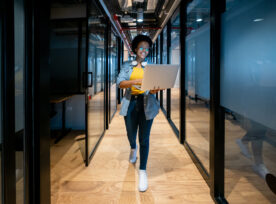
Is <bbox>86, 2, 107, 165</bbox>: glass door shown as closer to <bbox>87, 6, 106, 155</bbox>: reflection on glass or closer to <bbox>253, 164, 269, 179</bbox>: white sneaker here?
<bbox>87, 6, 106, 155</bbox>: reflection on glass

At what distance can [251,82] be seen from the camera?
1.22 metres

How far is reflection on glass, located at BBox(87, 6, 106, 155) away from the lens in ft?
9.82

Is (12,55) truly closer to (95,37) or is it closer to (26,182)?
(26,182)

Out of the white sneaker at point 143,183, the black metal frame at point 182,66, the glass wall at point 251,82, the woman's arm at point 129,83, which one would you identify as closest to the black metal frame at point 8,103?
the woman's arm at point 129,83

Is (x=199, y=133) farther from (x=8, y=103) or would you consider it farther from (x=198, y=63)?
(x=8, y=103)

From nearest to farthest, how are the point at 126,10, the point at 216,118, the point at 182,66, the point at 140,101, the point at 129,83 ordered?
the point at 216,118, the point at 129,83, the point at 140,101, the point at 182,66, the point at 126,10

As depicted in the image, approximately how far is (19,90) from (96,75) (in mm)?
2716

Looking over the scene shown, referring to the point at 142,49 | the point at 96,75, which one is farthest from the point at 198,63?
the point at 96,75

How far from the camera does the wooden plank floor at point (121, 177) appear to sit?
179 cm

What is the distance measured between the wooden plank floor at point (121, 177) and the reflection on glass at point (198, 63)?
0.96ft

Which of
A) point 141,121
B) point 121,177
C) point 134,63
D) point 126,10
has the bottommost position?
point 121,177

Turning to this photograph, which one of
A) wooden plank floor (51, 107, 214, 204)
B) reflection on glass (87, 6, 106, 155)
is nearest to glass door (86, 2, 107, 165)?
reflection on glass (87, 6, 106, 155)

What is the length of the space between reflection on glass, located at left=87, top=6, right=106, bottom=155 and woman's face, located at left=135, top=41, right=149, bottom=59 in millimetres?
1083

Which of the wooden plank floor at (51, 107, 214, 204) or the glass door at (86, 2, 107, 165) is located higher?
the glass door at (86, 2, 107, 165)
